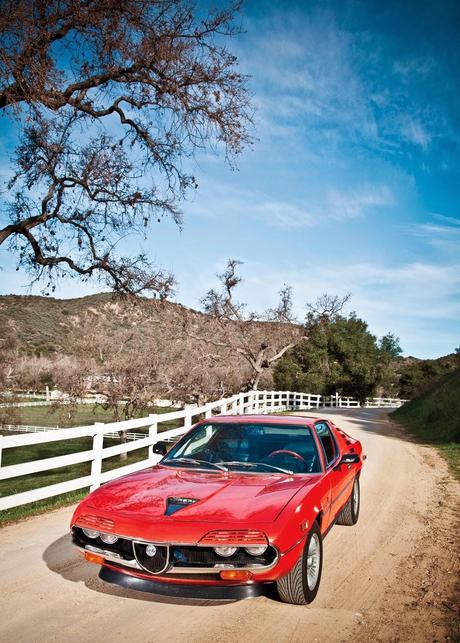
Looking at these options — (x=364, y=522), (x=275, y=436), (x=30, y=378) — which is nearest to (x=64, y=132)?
(x=275, y=436)

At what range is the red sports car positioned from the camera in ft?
10.8

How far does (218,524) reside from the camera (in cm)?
337

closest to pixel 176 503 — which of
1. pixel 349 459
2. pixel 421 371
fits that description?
pixel 349 459

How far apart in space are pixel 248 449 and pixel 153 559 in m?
1.82

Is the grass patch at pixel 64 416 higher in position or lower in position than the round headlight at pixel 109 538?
lower

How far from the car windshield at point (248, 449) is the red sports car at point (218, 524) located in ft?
0.05

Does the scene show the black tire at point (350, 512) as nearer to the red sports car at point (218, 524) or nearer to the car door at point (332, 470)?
the car door at point (332, 470)

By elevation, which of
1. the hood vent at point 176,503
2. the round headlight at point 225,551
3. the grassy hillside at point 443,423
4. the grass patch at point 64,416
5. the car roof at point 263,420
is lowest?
the grass patch at point 64,416

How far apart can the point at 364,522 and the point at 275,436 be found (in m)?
2.17

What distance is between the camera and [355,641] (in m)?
3.27

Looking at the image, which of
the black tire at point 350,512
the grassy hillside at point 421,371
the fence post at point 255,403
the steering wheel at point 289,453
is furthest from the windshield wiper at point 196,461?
the grassy hillside at point 421,371

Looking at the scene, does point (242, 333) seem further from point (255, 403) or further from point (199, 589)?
point (199, 589)

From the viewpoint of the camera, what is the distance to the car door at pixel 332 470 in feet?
15.7

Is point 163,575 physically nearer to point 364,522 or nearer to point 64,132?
point 364,522
